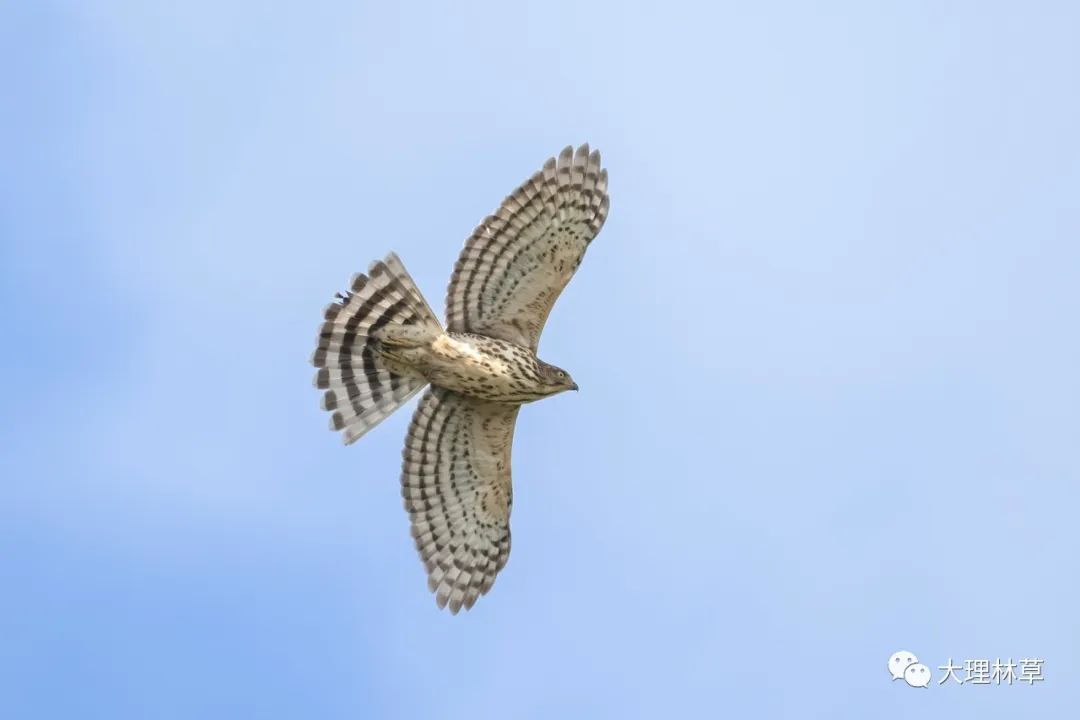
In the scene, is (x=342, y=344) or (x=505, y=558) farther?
(x=505, y=558)

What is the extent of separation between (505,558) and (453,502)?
81 cm

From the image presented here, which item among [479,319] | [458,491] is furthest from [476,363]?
[458,491]

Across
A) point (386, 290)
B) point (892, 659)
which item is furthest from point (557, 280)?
point (892, 659)

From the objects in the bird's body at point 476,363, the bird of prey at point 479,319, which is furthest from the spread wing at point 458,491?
the bird's body at point 476,363

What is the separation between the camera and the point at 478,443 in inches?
Result: 618

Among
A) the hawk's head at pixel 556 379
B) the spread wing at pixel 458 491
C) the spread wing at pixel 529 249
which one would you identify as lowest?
the spread wing at pixel 458 491

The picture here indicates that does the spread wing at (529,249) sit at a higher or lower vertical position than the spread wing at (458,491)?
higher

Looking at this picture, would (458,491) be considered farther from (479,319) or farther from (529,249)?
(529,249)

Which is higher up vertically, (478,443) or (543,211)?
(543,211)

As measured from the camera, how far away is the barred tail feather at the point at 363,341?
14.6 metres

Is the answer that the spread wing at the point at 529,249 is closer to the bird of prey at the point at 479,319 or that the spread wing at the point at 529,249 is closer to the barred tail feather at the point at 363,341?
the bird of prey at the point at 479,319

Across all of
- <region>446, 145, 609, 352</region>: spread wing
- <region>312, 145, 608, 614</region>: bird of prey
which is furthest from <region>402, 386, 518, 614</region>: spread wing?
<region>446, 145, 609, 352</region>: spread wing

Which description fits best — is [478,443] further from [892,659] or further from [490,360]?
[892,659]

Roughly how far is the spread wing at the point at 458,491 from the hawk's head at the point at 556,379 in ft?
2.56
